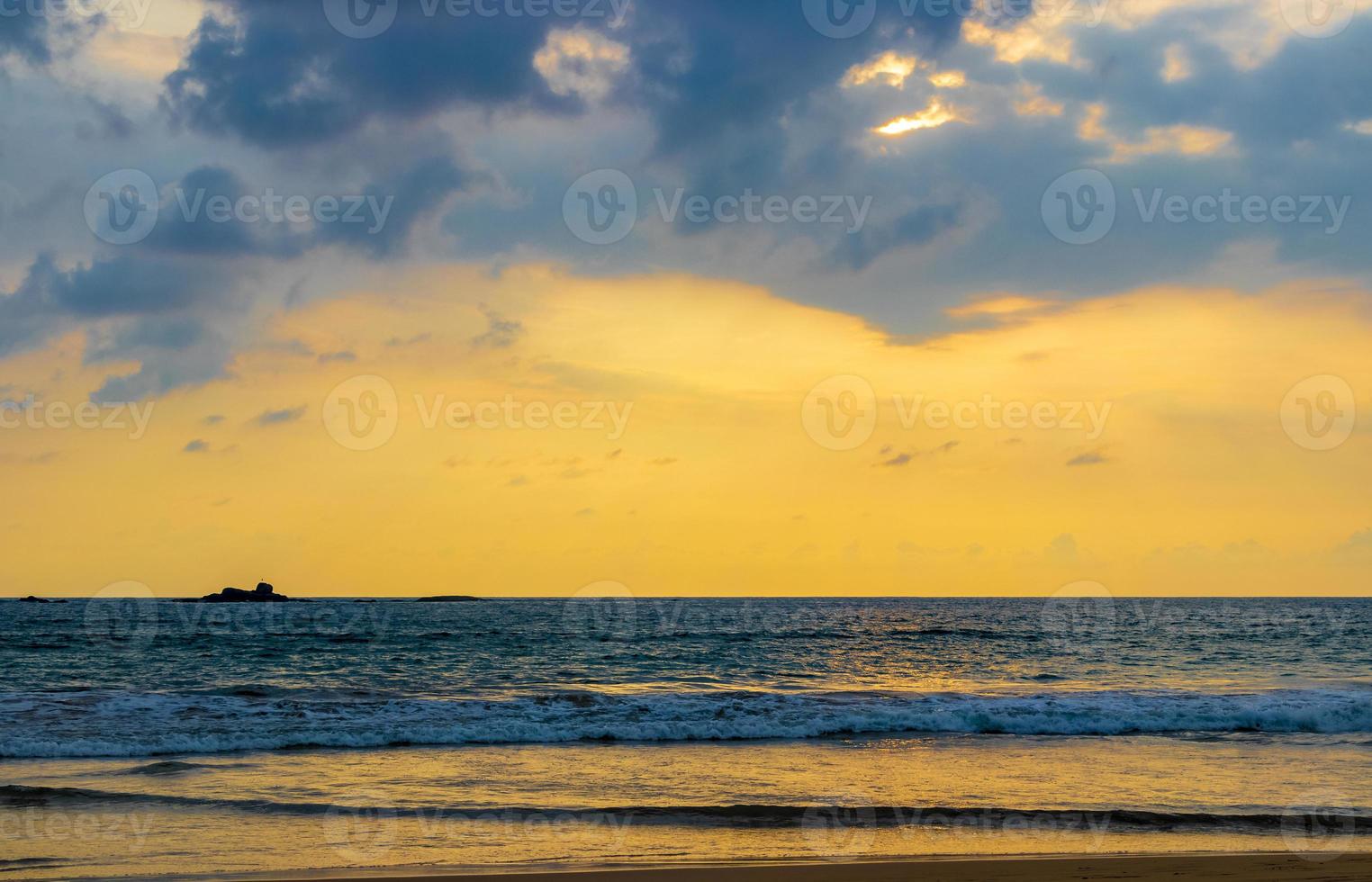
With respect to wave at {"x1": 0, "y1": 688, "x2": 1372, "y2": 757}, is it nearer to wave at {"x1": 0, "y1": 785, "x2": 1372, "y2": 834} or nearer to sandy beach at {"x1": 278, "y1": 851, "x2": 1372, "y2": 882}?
wave at {"x1": 0, "y1": 785, "x2": 1372, "y2": 834}

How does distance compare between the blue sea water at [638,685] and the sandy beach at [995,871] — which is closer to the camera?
the sandy beach at [995,871]

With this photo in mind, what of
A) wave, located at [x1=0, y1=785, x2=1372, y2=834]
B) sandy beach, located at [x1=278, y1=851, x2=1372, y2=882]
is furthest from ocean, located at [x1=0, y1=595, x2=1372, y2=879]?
sandy beach, located at [x1=278, y1=851, x2=1372, y2=882]

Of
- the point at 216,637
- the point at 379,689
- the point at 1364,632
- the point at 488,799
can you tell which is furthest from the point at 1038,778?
the point at 1364,632

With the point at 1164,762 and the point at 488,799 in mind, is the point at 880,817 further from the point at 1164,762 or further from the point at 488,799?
the point at 1164,762

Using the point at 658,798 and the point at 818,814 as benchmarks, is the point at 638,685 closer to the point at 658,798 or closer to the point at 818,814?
the point at 658,798

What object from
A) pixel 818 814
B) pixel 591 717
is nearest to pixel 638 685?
pixel 591 717

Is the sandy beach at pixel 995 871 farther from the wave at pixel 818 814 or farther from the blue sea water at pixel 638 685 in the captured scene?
the blue sea water at pixel 638 685

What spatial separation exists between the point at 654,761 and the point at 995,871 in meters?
9.35

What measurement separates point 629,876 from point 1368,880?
8.04 meters

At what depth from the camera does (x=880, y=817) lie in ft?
45.8

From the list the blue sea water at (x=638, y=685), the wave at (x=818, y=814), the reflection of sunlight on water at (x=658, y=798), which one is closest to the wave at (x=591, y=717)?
the blue sea water at (x=638, y=685)

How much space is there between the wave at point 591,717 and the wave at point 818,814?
21.0ft

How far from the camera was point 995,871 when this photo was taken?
1102cm

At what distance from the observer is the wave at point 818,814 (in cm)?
1362
